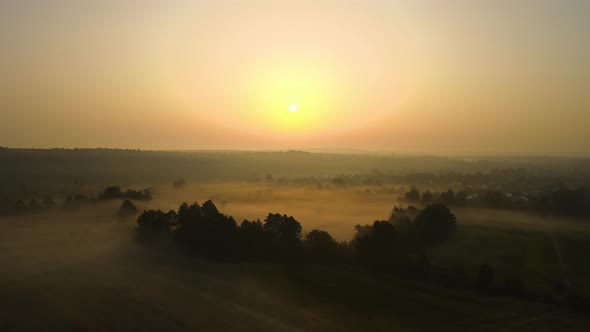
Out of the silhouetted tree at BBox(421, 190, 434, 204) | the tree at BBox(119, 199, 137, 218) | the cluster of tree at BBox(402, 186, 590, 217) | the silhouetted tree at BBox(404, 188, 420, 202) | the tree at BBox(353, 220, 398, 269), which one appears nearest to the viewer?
the tree at BBox(353, 220, 398, 269)

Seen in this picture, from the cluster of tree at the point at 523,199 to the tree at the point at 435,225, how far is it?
69.5 feet

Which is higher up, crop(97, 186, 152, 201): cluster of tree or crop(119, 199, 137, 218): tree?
crop(97, 186, 152, 201): cluster of tree

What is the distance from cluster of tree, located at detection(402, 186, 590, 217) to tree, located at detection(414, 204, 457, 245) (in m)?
21.2

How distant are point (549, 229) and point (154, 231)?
141 ft

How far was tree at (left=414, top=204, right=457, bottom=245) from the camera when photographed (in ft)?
169

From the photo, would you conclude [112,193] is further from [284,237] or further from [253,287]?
[253,287]

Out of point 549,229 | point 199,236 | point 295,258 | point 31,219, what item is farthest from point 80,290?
point 549,229

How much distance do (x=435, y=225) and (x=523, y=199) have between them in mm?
28700

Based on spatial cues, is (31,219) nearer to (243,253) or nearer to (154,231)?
(154,231)

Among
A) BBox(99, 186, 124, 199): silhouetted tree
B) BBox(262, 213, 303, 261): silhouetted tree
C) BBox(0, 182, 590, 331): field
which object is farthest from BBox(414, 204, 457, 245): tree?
BBox(99, 186, 124, 199): silhouetted tree

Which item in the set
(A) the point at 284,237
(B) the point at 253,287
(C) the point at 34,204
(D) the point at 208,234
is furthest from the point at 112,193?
(B) the point at 253,287

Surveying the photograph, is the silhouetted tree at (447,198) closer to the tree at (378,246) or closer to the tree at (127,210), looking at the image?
the tree at (378,246)

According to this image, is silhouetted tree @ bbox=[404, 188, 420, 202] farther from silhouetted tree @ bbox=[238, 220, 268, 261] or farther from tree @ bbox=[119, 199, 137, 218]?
tree @ bbox=[119, 199, 137, 218]

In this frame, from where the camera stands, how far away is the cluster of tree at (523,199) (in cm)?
6756
